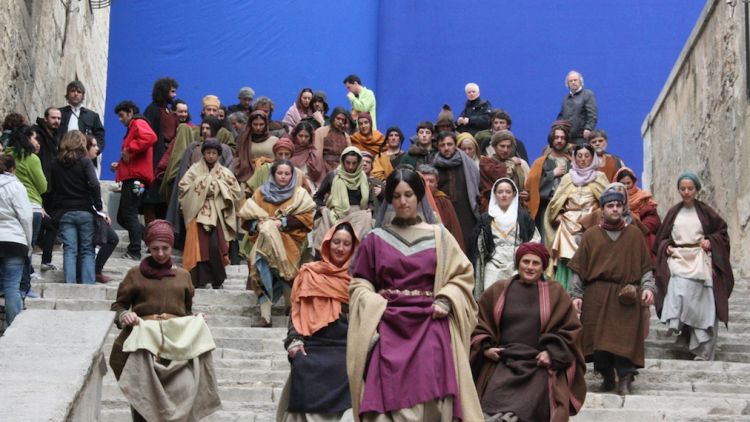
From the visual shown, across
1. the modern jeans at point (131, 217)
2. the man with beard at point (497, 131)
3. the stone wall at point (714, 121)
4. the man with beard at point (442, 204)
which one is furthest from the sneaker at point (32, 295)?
the stone wall at point (714, 121)

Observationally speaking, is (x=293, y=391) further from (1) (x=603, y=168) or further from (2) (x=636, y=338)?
(1) (x=603, y=168)

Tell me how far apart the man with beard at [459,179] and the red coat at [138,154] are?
109 inches

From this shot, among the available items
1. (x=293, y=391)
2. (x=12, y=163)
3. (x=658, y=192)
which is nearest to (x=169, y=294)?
(x=293, y=391)

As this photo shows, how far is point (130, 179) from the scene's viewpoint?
500 inches

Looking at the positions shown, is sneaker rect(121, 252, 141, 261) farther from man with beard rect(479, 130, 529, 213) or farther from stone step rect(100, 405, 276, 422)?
stone step rect(100, 405, 276, 422)

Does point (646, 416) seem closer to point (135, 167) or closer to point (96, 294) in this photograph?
point (96, 294)

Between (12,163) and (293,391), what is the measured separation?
11.7 feet

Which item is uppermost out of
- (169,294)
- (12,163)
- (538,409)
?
(12,163)

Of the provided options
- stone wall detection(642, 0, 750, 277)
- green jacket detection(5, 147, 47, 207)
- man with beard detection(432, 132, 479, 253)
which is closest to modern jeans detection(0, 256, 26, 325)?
green jacket detection(5, 147, 47, 207)

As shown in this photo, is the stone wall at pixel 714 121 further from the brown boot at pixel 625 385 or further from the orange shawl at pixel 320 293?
the orange shawl at pixel 320 293

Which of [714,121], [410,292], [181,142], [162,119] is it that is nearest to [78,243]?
[181,142]

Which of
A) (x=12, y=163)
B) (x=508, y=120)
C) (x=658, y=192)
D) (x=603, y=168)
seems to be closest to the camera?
(x=12, y=163)

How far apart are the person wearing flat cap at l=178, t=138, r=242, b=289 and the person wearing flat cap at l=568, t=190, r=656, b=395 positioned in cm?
333

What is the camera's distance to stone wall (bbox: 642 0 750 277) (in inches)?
519
